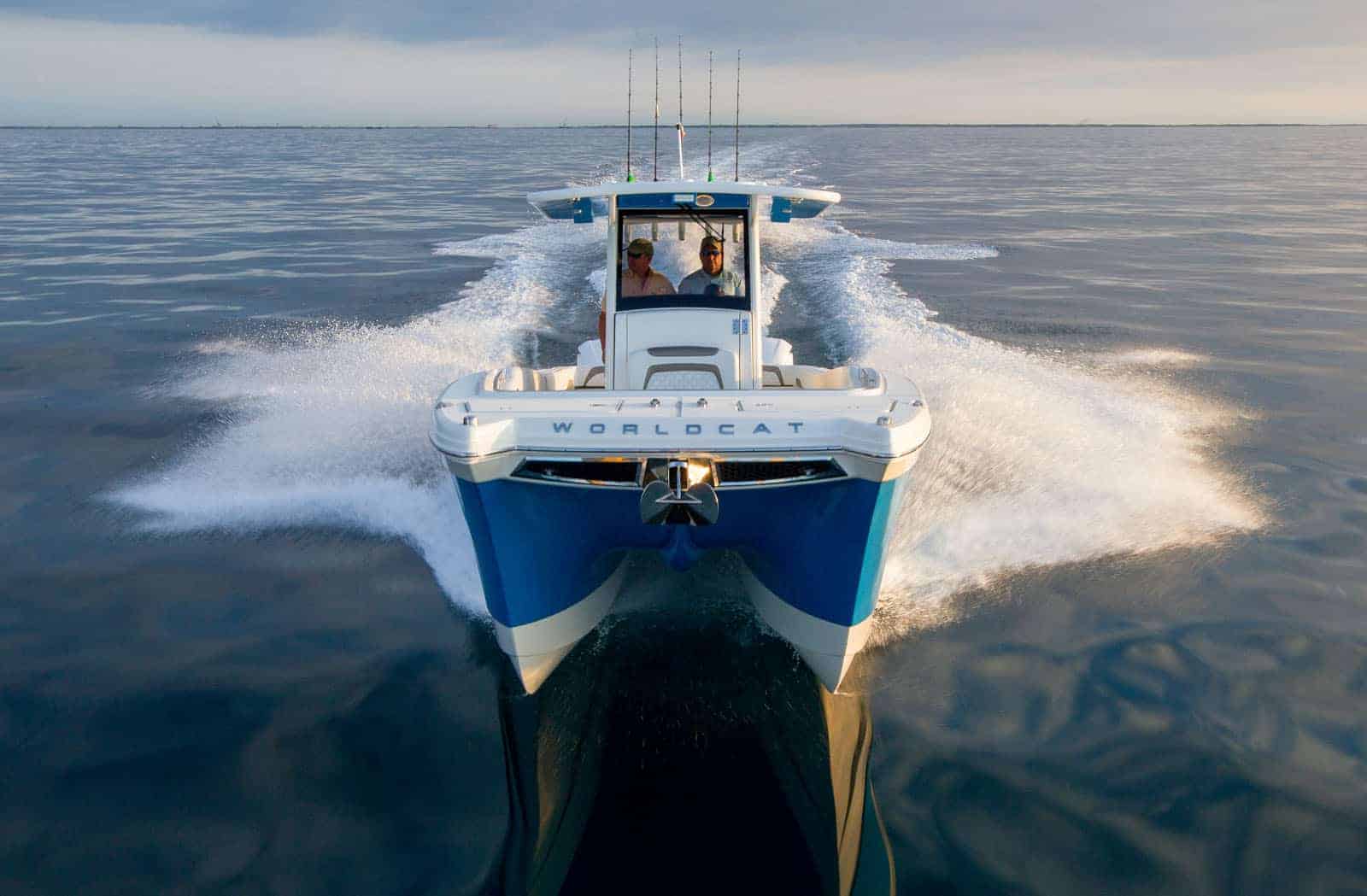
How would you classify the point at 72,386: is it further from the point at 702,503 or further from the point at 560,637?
the point at 702,503

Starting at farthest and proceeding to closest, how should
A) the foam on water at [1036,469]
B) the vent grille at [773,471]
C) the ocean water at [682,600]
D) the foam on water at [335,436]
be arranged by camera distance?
the foam on water at [335,436] → the foam on water at [1036,469] → the vent grille at [773,471] → the ocean water at [682,600]

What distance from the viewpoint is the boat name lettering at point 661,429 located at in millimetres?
4230

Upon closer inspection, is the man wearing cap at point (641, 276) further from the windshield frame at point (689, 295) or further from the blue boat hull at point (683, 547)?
the blue boat hull at point (683, 547)

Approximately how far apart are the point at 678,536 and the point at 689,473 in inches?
19.8

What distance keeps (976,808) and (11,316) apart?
14186 millimetres

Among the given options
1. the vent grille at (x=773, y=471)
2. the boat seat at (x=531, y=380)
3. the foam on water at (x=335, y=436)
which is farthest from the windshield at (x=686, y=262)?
the foam on water at (x=335, y=436)

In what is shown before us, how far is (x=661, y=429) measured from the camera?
4250 millimetres

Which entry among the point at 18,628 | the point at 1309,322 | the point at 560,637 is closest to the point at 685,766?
the point at 560,637

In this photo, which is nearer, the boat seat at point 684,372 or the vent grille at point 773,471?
the vent grille at point 773,471

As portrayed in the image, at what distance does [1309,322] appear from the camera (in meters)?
12.5

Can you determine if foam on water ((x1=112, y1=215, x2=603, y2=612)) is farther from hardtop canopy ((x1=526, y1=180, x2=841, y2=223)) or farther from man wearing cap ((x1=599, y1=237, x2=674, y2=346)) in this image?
hardtop canopy ((x1=526, y1=180, x2=841, y2=223))

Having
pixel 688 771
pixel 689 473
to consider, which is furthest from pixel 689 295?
pixel 688 771

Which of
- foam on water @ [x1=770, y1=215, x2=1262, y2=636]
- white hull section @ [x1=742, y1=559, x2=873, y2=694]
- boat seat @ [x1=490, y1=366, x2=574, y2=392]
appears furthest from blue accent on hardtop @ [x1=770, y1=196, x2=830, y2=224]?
white hull section @ [x1=742, y1=559, x2=873, y2=694]

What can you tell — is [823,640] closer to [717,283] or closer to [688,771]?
[688,771]
